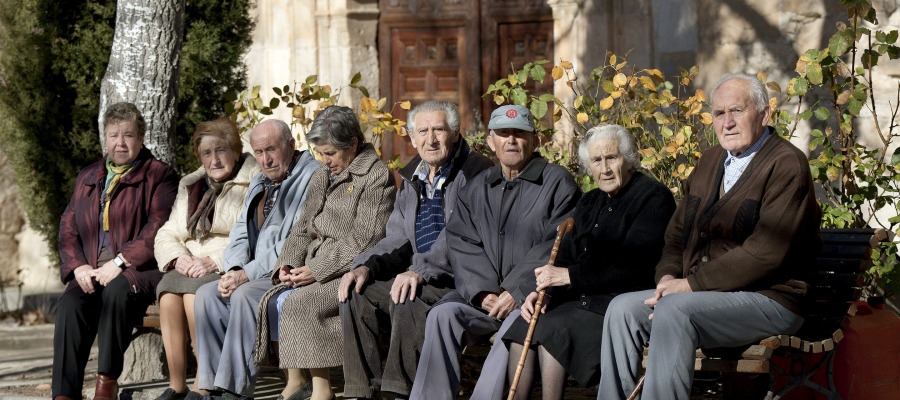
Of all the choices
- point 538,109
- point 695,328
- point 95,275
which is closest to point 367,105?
point 538,109

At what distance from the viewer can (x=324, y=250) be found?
6516mm

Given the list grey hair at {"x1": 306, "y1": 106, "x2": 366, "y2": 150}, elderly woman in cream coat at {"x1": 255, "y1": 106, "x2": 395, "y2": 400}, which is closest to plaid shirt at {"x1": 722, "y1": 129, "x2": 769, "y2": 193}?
elderly woman in cream coat at {"x1": 255, "y1": 106, "x2": 395, "y2": 400}

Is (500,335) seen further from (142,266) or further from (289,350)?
(142,266)

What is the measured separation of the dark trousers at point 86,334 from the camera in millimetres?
6770

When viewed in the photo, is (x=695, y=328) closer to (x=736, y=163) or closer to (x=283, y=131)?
(x=736, y=163)

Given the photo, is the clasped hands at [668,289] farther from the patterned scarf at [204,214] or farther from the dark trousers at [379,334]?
the patterned scarf at [204,214]

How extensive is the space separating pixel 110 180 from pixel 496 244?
2.33 metres

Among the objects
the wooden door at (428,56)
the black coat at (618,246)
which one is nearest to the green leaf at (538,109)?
the black coat at (618,246)

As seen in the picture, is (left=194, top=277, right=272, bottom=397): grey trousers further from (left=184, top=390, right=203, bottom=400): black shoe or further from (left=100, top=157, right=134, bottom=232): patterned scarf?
(left=100, top=157, right=134, bottom=232): patterned scarf

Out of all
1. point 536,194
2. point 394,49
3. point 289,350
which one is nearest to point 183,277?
point 289,350

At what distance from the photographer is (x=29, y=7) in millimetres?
9164

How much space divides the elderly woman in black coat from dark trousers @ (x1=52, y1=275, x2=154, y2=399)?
2.23 m

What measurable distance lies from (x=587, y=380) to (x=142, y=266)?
267 centimetres

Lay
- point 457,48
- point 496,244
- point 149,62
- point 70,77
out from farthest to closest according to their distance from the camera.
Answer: point 457,48, point 70,77, point 149,62, point 496,244
